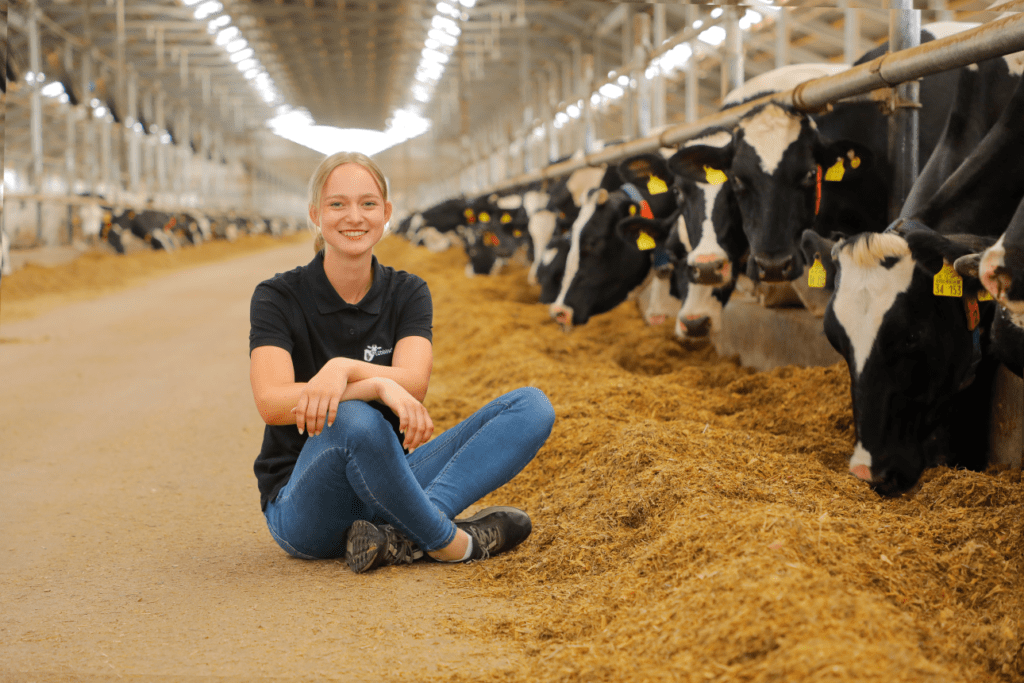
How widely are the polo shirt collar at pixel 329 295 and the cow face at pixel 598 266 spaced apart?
4.44 meters

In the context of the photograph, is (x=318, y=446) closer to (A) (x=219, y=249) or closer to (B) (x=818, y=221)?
(B) (x=818, y=221)

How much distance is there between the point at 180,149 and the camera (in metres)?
35.8

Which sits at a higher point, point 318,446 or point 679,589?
point 318,446

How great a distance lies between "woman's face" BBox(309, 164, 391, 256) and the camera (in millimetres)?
2559

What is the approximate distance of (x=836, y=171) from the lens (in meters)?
4.66

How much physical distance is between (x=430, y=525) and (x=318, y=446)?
1.25 feet

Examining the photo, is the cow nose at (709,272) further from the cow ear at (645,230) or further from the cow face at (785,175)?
the cow ear at (645,230)

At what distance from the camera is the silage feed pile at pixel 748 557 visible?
1618 millimetres

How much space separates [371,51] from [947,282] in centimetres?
2144

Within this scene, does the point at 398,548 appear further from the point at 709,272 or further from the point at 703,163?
the point at 703,163

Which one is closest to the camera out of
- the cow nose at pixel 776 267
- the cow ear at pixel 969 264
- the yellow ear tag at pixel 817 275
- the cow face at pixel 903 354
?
the cow ear at pixel 969 264

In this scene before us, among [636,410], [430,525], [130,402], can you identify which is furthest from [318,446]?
[130,402]

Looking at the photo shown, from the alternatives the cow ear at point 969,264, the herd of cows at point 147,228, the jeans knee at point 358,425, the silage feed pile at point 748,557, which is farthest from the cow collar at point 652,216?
the herd of cows at point 147,228

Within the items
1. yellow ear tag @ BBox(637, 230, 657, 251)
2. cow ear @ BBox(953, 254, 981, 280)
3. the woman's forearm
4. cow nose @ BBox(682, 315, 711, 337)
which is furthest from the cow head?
the woman's forearm
